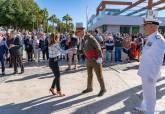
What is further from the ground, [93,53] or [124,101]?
[93,53]

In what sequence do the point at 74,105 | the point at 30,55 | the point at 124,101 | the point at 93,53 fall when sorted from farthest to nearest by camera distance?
the point at 30,55
the point at 93,53
the point at 124,101
the point at 74,105

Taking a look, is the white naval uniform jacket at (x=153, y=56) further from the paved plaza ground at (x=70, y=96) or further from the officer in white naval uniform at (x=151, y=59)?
the paved plaza ground at (x=70, y=96)

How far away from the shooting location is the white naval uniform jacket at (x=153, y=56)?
216 inches

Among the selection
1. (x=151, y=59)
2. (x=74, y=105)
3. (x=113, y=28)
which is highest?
(x=113, y=28)

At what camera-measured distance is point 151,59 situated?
5547mm

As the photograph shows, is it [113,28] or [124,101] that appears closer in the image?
[124,101]

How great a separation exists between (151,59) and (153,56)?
66 millimetres

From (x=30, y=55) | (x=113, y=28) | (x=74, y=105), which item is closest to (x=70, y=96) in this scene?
(x=74, y=105)

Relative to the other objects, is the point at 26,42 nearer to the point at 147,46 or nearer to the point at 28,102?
the point at 28,102

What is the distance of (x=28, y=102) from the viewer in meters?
7.70

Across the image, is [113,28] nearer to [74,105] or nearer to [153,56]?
[74,105]

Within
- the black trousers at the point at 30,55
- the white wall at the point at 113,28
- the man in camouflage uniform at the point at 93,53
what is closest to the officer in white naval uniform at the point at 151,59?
the man in camouflage uniform at the point at 93,53

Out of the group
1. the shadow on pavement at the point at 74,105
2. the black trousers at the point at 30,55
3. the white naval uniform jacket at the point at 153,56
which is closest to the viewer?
the white naval uniform jacket at the point at 153,56

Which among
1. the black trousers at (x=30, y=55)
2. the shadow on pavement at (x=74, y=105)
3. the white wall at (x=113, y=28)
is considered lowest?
the shadow on pavement at (x=74, y=105)
